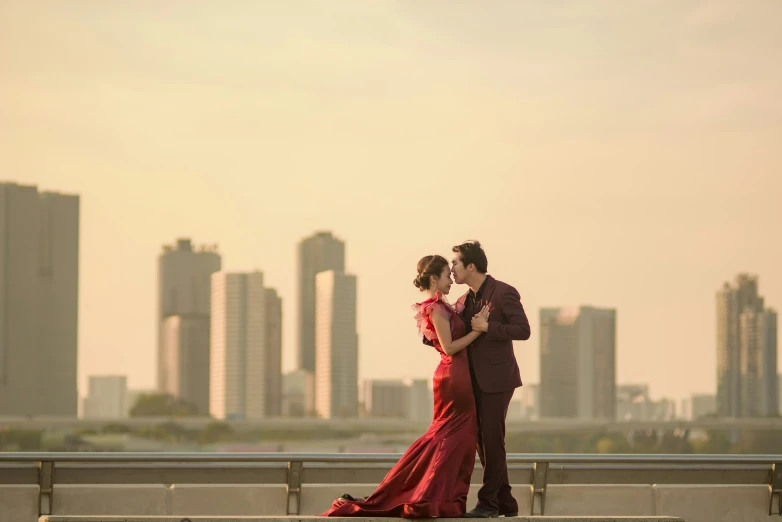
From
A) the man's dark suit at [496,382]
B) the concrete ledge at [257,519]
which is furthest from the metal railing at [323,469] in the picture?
the concrete ledge at [257,519]

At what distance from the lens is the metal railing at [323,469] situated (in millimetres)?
11055

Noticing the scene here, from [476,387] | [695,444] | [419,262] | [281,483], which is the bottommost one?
[695,444]

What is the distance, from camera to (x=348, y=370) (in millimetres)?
197375

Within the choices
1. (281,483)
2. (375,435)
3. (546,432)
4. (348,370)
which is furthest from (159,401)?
(281,483)

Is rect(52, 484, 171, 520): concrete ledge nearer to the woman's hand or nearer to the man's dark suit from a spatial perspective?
the man's dark suit

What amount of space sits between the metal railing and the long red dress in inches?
A: 94.7

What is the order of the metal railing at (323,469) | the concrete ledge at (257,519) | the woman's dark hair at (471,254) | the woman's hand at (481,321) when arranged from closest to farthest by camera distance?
the concrete ledge at (257,519) → the woman's hand at (481,321) → the woman's dark hair at (471,254) → the metal railing at (323,469)

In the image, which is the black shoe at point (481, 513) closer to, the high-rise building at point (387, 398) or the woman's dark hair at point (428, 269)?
the woman's dark hair at point (428, 269)

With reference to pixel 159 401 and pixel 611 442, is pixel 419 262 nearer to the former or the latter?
pixel 611 442

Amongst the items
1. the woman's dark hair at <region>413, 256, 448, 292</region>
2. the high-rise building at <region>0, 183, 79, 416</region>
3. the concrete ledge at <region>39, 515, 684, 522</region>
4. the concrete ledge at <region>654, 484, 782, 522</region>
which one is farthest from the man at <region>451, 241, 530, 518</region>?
the high-rise building at <region>0, 183, 79, 416</region>

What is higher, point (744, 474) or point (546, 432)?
point (744, 474)

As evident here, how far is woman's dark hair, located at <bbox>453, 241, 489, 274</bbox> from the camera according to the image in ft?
28.8

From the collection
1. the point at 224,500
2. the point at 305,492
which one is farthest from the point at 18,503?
the point at 305,492

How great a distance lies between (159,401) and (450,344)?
164 meters
